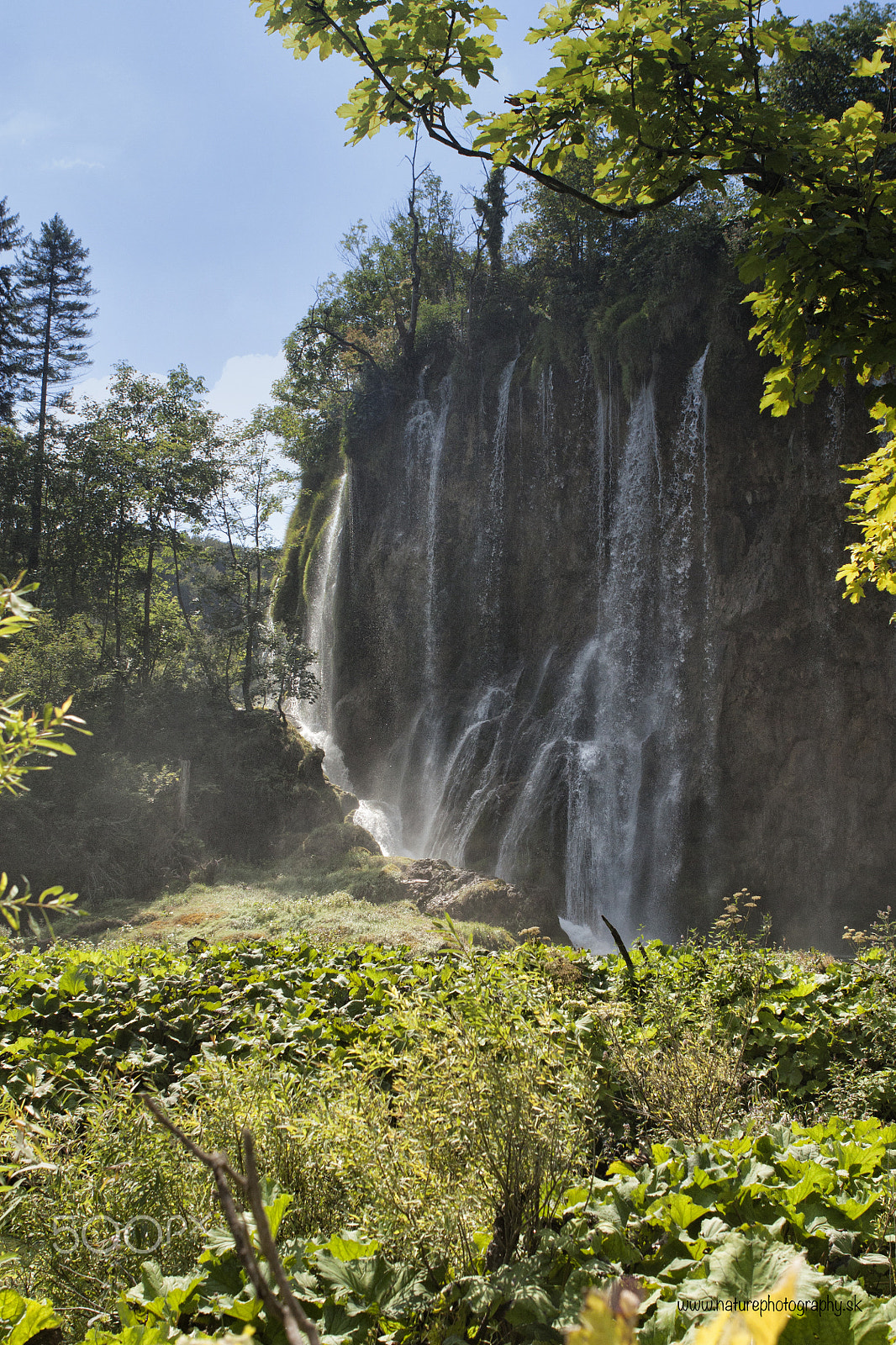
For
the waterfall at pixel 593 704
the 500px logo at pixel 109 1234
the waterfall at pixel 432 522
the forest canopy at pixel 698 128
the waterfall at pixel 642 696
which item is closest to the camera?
the 500px logo at pixel 109 1234

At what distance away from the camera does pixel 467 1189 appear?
1.76 metres

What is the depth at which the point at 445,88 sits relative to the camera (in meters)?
3.19

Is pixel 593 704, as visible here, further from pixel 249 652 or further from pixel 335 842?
pixel 249 652

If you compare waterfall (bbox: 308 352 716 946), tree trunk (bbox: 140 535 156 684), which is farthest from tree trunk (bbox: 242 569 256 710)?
waterfall (bbox: 308 352 716 946)

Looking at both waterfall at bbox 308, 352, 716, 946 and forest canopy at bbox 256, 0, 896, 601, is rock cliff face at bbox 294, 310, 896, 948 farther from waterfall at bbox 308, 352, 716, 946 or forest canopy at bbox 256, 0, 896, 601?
forest canopy at bbox 256, 0, 896, 601

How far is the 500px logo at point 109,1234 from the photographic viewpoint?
5.93ft

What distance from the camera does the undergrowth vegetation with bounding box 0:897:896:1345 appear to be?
1.56 m

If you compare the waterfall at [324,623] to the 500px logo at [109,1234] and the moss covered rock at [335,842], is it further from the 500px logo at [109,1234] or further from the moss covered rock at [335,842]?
the 500px logo at [109,1234]

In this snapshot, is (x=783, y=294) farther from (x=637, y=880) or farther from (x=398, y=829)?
(x=398, y=829)

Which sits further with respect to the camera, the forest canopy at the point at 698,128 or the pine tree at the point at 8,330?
the pine tree at the point at 8,330

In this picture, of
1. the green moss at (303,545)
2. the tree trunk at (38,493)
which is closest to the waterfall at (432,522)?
the green moss at (303,545)

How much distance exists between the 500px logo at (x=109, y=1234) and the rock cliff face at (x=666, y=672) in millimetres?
12765

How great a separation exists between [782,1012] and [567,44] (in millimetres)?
4250

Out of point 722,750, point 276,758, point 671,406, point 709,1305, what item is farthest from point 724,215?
point 709,1305
